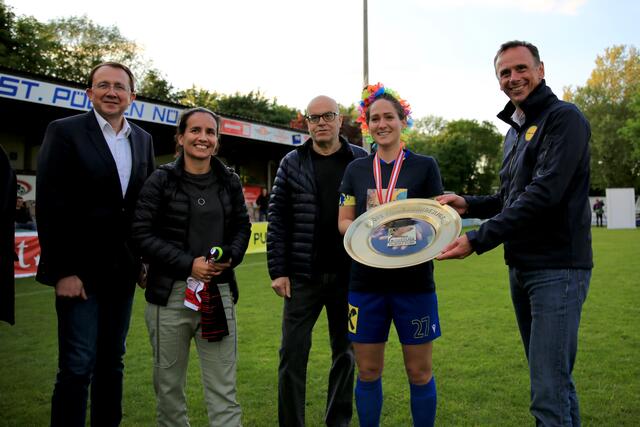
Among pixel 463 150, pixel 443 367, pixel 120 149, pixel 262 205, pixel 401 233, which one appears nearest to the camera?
pixel 401 233

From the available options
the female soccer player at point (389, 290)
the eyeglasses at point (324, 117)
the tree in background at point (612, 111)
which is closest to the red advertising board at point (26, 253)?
the eyeglasses at point (324, 117)

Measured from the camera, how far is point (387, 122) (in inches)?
120

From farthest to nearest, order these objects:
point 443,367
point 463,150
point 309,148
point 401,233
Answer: point 463,150 → point 443,367 → point 309,148 → point 401,233

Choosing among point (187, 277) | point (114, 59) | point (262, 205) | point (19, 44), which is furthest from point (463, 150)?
point (187, 277)

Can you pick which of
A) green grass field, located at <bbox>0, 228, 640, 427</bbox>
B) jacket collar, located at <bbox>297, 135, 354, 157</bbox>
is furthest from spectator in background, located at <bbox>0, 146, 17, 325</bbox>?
jacket collar, located at <bbox>297, 135, 354, 157</bbox>

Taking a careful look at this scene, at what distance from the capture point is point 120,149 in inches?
126

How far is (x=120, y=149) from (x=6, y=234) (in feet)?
2.71

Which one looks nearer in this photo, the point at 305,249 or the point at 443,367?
the point at 305,249

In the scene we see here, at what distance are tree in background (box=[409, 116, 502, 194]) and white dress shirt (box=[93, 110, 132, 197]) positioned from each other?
214 ft

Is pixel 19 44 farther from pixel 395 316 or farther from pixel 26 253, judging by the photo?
pixel 395 316

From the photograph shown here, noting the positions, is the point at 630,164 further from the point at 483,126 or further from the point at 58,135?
the point at 58,135

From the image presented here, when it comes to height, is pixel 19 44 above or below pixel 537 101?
above

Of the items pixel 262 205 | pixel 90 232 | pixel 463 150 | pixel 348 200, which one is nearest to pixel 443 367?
pixel 348 200

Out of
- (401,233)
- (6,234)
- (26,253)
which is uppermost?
(26,253)
